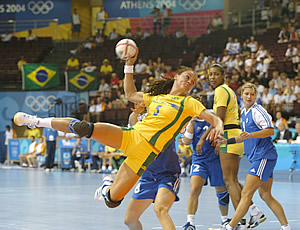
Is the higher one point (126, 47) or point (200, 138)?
point (126, 47)

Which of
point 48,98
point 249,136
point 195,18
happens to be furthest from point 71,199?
point 195,18

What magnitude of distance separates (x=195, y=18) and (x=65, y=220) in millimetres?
24522

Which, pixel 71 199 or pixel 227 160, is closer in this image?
pixel 227 160

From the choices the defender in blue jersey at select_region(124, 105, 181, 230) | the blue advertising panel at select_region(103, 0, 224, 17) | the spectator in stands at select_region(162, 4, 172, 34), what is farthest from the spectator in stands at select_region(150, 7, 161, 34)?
the defender in blue jersey at select_region(124, 105, 181, 230)

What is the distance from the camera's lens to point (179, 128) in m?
5.41

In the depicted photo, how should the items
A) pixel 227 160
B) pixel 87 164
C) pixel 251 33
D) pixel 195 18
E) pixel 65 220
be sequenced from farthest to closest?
pixel 195 18 → pixel 251 33 → pixel 87 164 → pixel 65 220 → pixel 227 160

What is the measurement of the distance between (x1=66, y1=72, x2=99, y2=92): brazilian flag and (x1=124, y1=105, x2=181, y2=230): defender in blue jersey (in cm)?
2120

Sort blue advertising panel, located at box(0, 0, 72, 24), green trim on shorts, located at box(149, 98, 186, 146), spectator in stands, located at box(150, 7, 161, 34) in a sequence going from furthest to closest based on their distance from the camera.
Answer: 1. blue advertising panel, located at box(0, 0, 72, 24)
2. spectator in stands, located at box(150, 7, 161, 34)
3. green trim on shorts, located at box(149, 98, 186, 146)

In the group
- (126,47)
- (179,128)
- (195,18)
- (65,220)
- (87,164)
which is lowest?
(87,164)

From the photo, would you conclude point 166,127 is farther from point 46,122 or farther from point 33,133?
point 33,133

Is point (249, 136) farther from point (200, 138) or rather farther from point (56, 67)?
point (56, 67)

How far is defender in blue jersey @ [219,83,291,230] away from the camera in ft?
21.8

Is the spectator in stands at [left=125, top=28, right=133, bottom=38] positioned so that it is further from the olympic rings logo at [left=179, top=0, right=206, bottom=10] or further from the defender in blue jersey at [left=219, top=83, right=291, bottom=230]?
the defender in blue jersey at [left=219, top=83, right=291, bottom=230]

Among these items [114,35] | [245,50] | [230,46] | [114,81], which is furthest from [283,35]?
[114,35]
